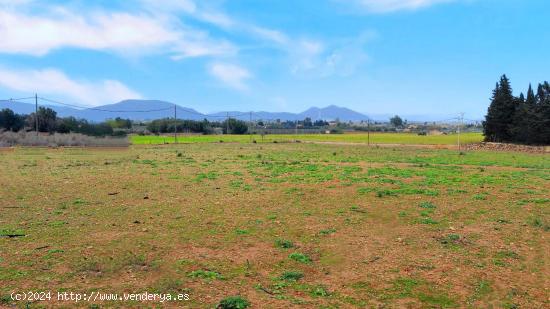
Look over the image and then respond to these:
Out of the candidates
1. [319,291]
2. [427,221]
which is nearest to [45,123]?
[427,221]

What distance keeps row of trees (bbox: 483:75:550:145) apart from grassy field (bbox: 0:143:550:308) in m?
39.8

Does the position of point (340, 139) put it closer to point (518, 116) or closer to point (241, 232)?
point (518, 116)

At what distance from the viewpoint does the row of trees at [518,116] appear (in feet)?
158

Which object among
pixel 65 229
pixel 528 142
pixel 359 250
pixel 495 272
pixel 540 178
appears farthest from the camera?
pixel 528 142

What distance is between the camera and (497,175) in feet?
62.8

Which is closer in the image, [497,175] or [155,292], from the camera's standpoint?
[155,292]

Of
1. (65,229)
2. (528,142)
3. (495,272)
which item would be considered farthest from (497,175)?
(528,142)

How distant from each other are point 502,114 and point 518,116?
8.85 ft

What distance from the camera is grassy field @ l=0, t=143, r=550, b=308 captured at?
229 inches

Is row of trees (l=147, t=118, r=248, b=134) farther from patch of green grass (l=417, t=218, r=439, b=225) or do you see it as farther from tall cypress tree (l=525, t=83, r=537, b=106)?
patch of green grass (l=417, t=218, r=439, b=225)

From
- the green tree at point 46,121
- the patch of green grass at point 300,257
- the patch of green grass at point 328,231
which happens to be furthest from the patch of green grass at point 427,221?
the green tree at point 46,121

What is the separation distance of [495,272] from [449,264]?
684 mm

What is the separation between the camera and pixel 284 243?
26.1ft

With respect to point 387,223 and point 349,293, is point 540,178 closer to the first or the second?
point 387,223
